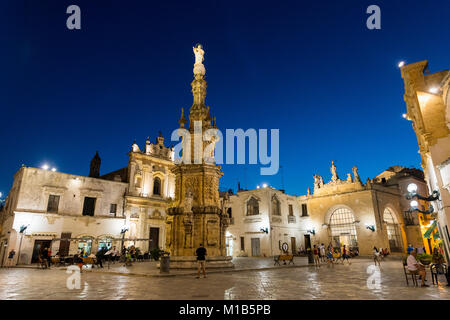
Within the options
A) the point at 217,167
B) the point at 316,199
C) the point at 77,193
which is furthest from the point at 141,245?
the point at 316,199

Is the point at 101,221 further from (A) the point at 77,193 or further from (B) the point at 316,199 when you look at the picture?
(B) the point at 316,199

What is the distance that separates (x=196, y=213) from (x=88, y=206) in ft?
55.6

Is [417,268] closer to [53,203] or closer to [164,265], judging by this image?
[164,265]

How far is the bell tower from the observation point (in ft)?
50.6

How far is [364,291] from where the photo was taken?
804cm

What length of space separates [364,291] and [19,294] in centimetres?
960

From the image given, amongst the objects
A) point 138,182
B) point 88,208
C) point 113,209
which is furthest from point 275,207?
point 88,208

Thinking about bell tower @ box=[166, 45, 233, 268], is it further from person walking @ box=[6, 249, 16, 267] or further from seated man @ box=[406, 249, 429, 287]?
person walking @ box=[6, 249, 16, 267]

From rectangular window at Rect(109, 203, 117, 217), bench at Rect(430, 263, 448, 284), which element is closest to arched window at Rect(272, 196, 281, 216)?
rectangular window at Rect(109, 203, 117, 217)

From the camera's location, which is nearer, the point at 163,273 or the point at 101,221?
the point at 163,273

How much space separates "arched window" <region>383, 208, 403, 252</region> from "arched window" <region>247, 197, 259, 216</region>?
14.3 metres

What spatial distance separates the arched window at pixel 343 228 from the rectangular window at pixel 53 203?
2935cm
